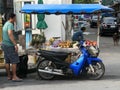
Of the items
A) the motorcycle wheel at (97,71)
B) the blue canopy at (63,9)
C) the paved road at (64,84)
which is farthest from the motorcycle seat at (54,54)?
the blue canopy at (63,9)

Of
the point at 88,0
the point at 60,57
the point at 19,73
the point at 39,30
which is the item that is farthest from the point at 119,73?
the point at 88,0

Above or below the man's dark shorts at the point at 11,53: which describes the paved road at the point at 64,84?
below

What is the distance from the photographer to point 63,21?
23.1m

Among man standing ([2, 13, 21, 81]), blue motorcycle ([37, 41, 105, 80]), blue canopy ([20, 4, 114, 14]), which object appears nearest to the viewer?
man standing ([2, 13, 21, 81])

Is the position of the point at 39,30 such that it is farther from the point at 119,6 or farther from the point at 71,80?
the point at 119,6

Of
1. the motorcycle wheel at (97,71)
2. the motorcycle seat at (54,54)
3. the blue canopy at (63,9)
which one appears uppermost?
the blue canopy at (63,9)

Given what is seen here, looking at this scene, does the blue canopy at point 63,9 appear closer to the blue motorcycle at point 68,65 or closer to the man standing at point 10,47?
the blue motorcycle at point 68,65

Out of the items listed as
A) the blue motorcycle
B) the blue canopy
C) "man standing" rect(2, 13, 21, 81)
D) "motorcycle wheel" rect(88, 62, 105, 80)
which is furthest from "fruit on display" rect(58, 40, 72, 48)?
"man standing" rect(2, 13, 21, 81)

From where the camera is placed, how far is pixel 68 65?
1257 cm

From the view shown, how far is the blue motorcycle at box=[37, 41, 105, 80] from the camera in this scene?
41.2ft

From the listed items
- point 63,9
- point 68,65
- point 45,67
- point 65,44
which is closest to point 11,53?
point 45,67

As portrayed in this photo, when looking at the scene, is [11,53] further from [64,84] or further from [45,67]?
[64,84]

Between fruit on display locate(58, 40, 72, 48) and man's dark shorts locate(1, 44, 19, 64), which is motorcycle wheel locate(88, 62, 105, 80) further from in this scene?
man's dark shorts locate(1, 44, 19, 64)

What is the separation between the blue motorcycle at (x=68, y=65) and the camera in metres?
12.6
